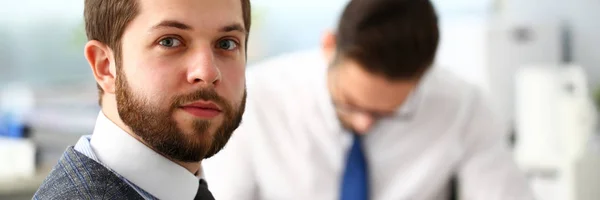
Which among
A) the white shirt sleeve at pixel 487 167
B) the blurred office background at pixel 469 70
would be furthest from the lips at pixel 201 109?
the white shirt sleeve at pixel 487 167

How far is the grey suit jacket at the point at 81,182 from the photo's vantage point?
0.95ft

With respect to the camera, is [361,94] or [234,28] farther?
[361,94]

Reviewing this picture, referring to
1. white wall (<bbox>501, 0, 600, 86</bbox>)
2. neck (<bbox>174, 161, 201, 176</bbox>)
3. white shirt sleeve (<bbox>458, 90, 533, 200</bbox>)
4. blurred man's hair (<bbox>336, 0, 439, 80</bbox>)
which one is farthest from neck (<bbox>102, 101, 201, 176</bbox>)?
white wall (<bbox>501, 0, 600, 86</bbox>)

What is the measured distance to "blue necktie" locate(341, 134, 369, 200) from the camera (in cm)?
94

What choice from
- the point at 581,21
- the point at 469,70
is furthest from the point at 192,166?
the point at 581,21

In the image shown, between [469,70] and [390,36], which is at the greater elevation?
[390,36]

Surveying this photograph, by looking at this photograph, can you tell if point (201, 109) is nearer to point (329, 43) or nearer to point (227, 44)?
point (227, 44)

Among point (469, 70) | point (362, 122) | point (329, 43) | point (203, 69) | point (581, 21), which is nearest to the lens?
point (203, 69)

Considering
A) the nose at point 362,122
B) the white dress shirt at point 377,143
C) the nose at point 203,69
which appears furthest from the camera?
the white dress shirt at point 377,143

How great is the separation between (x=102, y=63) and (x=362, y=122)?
2.20 feet

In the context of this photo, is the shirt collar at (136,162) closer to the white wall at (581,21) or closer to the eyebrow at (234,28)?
the eyebrow at (234,28)

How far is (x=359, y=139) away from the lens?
1.02m

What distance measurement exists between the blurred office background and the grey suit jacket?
102 mm

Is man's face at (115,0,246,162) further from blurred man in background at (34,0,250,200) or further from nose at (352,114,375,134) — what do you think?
nose at (352,114,375,134)
